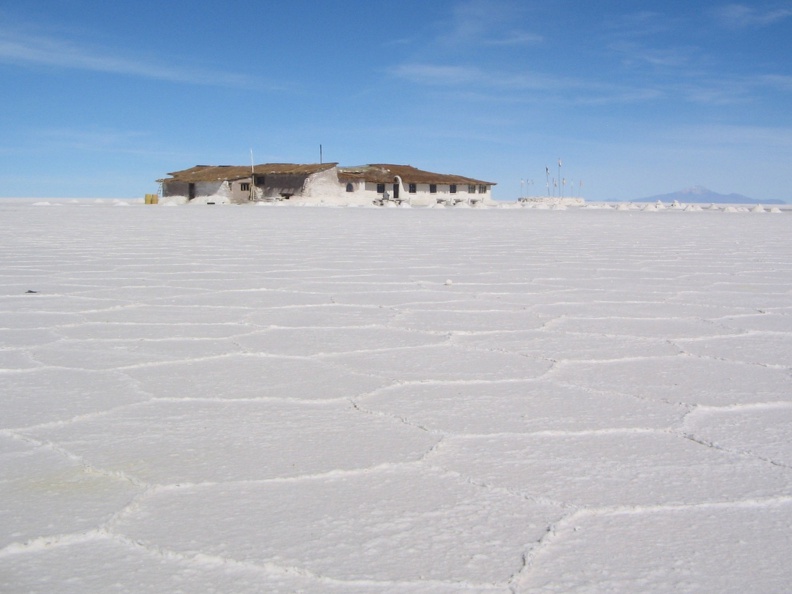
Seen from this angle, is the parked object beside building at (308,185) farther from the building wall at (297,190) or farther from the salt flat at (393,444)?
the salt flat at (393,444)

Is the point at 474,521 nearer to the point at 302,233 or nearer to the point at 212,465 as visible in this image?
the point at 212,465

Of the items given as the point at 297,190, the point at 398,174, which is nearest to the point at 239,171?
the point at 297,190

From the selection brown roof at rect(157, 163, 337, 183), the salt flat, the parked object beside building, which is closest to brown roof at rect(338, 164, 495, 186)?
the parked object beside building

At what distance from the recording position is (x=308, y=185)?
88.6 feet

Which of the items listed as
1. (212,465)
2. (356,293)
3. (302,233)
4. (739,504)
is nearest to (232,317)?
(356,293)

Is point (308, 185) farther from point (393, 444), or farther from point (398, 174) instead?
point (393, 444)

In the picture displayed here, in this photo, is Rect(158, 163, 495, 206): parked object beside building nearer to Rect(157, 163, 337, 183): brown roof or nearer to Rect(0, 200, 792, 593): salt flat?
Rect(157, 163, 337, 183): brown roof

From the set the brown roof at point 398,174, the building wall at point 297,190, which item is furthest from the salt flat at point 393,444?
the brown roof at point 398,174

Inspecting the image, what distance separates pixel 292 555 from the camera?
3.25 ft

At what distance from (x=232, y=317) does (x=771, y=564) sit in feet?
6.77

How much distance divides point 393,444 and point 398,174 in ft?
103

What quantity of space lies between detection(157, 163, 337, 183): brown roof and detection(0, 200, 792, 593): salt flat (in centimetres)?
2462

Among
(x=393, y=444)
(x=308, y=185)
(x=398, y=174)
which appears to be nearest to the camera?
(x=393, y=444)

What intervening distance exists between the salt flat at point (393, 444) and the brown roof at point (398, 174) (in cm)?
2721
